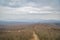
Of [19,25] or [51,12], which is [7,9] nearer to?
[19,25]

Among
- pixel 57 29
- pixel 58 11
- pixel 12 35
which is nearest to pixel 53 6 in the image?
pixel 58 11

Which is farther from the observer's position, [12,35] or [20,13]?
[20,13]

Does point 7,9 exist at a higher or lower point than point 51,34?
higher

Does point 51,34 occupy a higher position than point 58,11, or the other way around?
point 58,11

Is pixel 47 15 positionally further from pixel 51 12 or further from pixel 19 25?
pixel 19 25

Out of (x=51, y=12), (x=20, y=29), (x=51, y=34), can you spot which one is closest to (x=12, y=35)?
(x=20, y=29)

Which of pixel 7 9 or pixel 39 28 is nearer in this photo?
pixel 39 28

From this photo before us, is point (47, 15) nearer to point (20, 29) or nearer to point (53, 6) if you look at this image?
point (53, 6)
